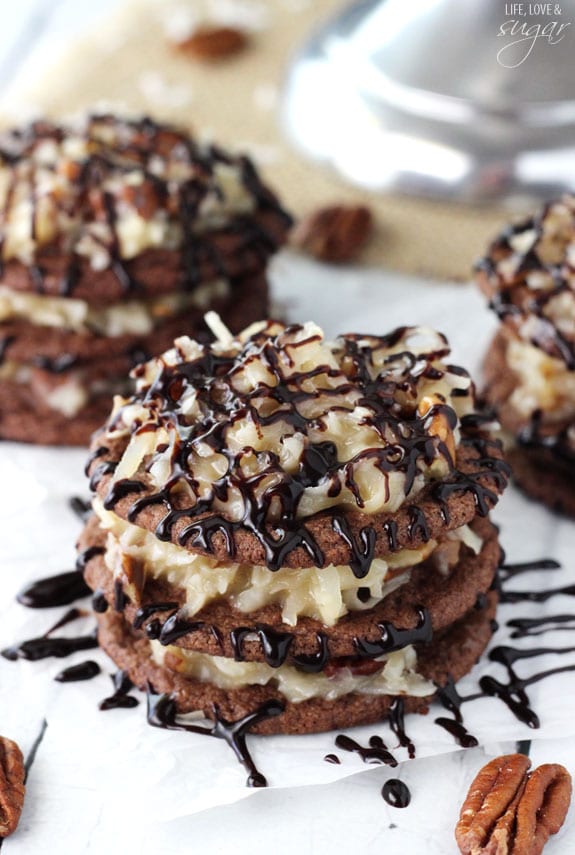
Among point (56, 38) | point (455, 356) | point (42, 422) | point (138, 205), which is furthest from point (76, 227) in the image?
point (56, 38)

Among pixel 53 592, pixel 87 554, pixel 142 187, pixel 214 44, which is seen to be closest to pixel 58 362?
pixel 142 187

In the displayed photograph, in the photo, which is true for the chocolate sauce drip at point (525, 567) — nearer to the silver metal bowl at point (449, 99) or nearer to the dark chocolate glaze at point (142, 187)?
the dark chocolate glaze at point (142, 187)

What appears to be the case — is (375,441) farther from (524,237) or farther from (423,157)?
(423,157)

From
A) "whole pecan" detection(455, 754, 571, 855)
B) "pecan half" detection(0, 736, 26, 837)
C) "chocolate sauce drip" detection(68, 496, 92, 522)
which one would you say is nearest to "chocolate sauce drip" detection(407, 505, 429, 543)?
"whole pecan" detection(455, 754, 571, 855)

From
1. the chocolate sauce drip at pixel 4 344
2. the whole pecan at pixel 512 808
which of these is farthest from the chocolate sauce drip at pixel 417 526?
the chocolate sauce drip at pixel 4 344

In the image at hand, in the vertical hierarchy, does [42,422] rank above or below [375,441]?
below

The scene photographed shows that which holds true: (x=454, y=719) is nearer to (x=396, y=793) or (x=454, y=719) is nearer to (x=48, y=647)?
(x=396, y=793)
